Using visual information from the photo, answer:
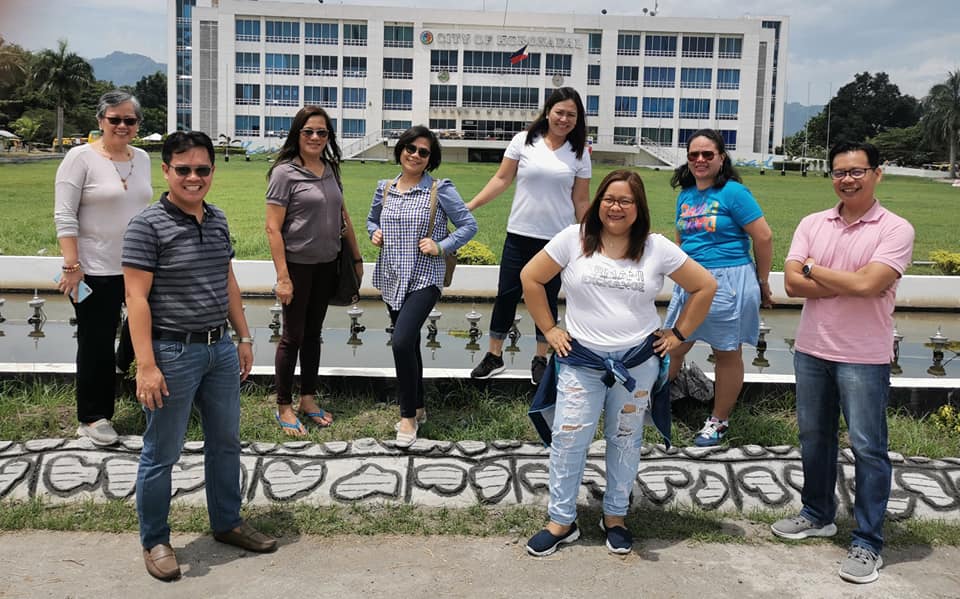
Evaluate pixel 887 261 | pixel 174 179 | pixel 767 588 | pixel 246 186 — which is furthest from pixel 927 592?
pixel 246 186

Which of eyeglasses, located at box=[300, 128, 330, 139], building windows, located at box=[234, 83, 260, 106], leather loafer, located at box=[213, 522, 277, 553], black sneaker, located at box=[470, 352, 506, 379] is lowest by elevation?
leather loafer, located at box=[213, 522, 277, 553]

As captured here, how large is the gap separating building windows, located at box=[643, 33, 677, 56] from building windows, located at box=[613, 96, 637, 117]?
3.68m

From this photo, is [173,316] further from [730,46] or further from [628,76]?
[730,46]

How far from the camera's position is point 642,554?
3.62 m

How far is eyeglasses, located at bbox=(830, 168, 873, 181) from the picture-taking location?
3447 millimetres

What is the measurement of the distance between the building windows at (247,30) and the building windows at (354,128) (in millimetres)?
9041

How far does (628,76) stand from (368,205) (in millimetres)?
49801

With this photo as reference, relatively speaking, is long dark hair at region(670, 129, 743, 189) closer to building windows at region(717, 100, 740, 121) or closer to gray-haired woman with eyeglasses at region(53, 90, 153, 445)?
gray-haired woman with eyeglasses at region(53, 90, 153, 445)

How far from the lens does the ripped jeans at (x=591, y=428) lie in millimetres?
3543

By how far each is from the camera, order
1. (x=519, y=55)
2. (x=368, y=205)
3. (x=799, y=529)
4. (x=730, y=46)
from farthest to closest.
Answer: (x=730, y=46) → (x=519, y=55) → (x=368, y=205) → (x=799, y=529)

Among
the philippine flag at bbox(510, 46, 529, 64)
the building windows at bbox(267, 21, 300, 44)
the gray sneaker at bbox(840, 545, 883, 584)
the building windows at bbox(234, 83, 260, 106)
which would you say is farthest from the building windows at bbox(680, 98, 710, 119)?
the gray sneaker at bbox(840, 545, 883, 584)

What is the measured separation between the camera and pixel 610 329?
3.51m

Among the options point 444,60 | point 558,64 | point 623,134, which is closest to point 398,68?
point 444,60

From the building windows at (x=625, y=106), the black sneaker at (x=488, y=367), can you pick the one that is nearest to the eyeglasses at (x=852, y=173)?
the black sneaker at (x=488, y=367)
